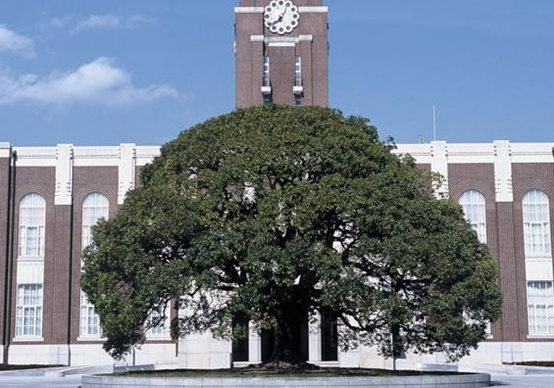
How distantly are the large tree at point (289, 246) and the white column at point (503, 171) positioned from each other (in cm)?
1861

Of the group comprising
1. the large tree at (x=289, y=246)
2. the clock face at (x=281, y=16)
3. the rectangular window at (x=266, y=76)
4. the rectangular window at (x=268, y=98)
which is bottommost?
the large tree at (x=289, y=246)

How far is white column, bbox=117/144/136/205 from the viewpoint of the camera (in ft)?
148

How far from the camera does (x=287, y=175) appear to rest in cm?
2536

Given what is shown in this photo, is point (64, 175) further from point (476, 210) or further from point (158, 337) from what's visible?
point (476, 210)

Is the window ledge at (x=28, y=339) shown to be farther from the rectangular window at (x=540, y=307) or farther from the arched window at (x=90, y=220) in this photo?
the rectangular window at (x=540, y=307)

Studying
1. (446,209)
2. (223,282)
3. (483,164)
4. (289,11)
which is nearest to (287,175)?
(223,282)

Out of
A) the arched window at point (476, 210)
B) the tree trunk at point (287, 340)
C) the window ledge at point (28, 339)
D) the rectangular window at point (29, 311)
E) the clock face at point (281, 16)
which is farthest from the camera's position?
the clock face at point (281, 16)

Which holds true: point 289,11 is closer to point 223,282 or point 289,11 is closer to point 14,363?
point 14,363

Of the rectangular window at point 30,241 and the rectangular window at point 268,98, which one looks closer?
the rectangular window at point 30,241

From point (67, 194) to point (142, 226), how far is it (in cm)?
2106

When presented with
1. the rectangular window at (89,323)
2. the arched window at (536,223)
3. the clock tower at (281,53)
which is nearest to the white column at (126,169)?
the rectangular window at (89,323)

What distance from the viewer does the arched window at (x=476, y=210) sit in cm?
4497

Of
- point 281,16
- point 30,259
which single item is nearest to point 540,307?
point 281,16

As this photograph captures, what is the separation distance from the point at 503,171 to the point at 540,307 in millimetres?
6875
